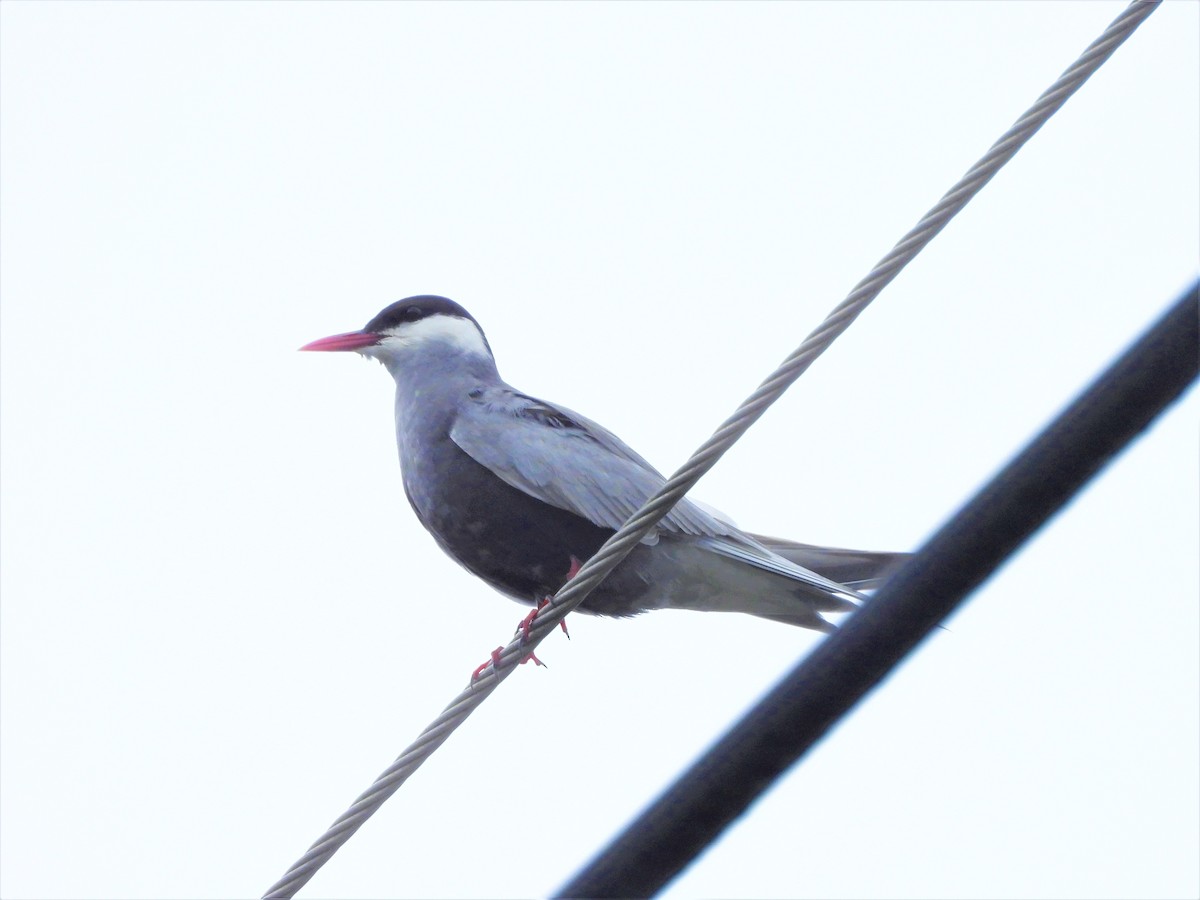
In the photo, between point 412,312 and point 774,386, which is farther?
point 412,312

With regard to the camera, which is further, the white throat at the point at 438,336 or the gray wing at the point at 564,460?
the white throat at the point at 438,336

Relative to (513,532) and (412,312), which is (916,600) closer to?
(513,532)

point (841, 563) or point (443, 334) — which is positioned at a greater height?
point (841, 563)

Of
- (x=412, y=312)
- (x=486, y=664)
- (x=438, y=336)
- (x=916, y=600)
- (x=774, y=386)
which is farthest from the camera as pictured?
(x=412, y=312)

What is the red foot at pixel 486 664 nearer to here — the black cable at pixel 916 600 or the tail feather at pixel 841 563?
the tail feather at pixel 841 563

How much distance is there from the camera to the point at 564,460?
5.29 meters

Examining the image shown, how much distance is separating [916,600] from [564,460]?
4.00 metres

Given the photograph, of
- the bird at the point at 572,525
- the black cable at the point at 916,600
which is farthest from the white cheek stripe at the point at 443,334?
the black cable at the point at 916,600

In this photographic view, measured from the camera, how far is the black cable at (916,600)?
127 centimetres

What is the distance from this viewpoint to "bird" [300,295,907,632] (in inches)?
199

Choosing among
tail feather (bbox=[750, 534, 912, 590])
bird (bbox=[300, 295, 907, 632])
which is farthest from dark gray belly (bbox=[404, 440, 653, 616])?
tail feather (bbox=[750, 534, 912, 590])

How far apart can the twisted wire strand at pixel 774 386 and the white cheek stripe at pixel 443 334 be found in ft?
10.0

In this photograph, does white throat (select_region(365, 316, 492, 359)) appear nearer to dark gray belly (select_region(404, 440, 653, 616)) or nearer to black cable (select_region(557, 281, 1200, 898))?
dark gray belly (select_region(404, 440, 653, 616))

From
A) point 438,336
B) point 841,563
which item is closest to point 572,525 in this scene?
point 841,563
